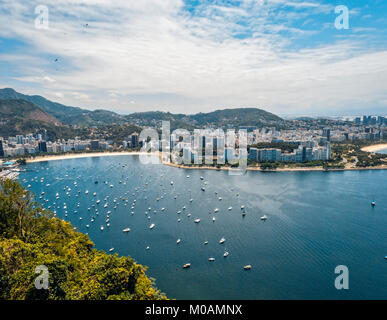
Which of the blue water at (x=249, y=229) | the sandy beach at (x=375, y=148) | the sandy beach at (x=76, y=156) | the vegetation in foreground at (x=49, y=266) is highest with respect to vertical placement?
the sandy beach at (x=375, y=148)

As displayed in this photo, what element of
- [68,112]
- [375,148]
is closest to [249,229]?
[375,148]

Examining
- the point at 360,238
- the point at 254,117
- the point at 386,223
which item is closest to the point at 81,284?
the point at 360,238

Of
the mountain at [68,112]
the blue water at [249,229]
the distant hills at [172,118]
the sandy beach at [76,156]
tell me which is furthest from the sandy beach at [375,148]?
the mountain at [68,112]

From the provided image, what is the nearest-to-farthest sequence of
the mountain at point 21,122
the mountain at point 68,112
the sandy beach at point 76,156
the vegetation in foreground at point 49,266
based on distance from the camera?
the vegetation in foreground at point 49,266
the sandy beach at point 76,156
the mountain at point 21,122
the mountain at point 68,112

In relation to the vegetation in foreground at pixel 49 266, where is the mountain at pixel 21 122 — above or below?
above

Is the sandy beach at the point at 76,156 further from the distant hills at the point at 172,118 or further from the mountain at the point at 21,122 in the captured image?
the distant hills at the point at 172,118

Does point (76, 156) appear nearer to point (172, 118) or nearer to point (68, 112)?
point (172, 118)

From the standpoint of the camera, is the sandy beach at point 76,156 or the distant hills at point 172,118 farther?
the distant hills at point 172,118
